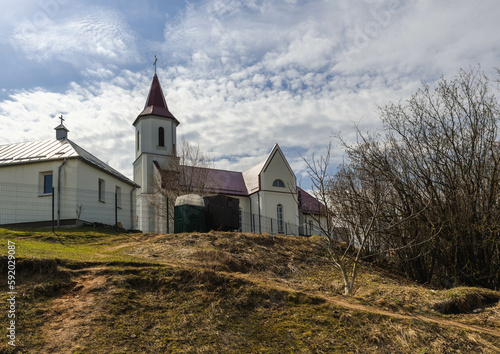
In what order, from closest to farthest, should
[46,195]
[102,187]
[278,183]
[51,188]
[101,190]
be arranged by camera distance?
[46,195]
[51,188]
[101,190]
[102,187]
[278,183]

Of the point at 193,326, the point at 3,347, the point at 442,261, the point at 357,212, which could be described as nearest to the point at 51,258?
the point at 3,347

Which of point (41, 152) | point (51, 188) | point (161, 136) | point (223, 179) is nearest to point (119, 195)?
point (51, 188)

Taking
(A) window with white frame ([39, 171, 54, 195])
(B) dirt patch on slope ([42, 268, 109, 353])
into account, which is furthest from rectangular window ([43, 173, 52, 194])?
(B) dirt patch on slope ([42, 268, 109, 353])

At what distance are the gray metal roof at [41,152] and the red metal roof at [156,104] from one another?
13644mm

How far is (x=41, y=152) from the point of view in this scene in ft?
76.0

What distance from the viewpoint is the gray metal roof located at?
870 inches

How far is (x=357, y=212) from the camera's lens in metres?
14.1

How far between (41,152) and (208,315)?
19.5 meters

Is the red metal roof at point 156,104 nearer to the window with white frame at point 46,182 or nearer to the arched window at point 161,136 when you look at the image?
the arched window at point 161,136

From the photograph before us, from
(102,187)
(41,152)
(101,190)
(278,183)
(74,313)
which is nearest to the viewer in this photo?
(74,313)

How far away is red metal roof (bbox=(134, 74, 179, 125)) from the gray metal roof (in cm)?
1364

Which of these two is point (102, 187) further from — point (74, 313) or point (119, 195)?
point (74, 313)

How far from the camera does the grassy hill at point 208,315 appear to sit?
623 centimetres

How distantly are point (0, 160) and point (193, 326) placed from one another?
20.7 meters
